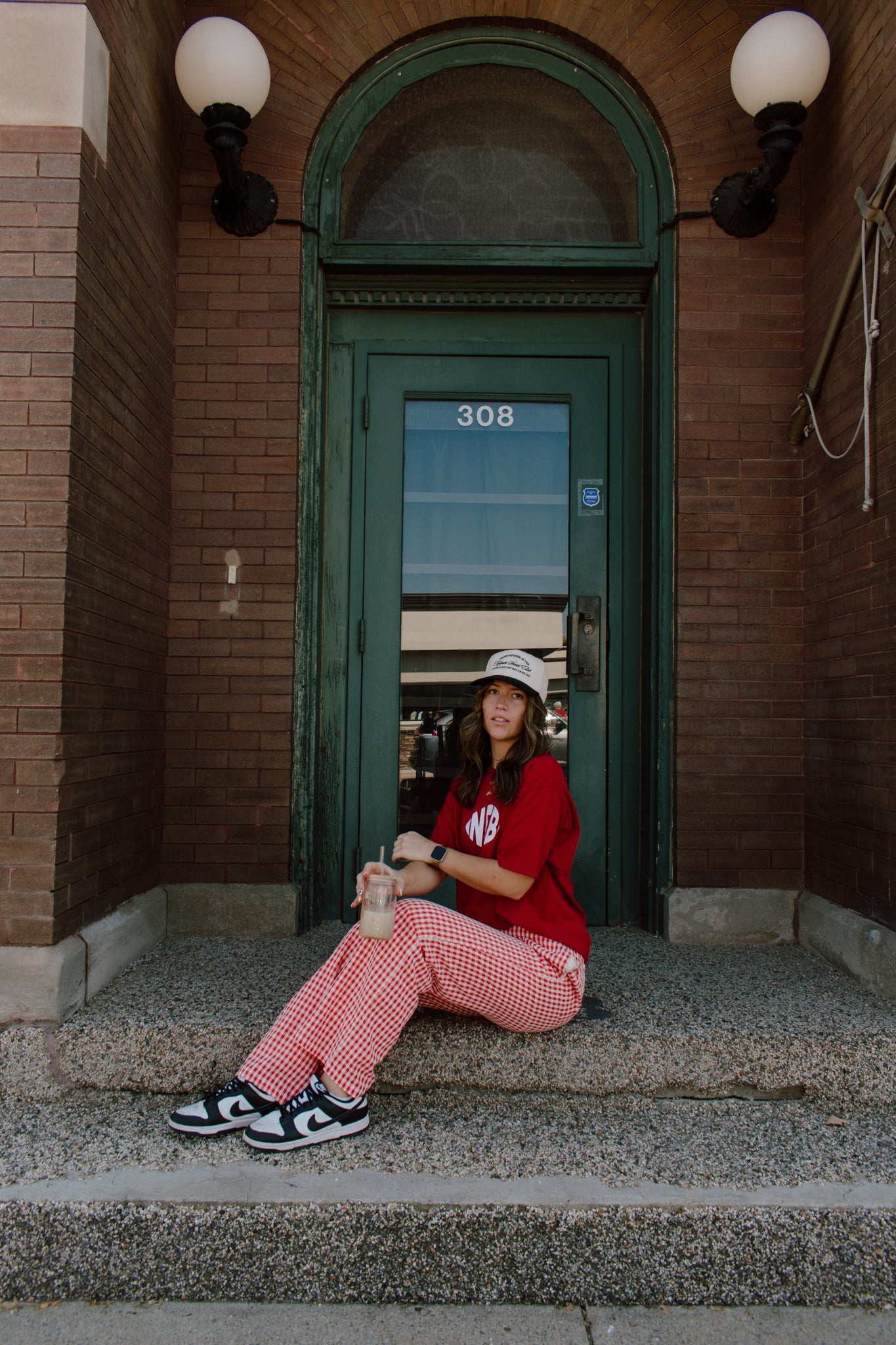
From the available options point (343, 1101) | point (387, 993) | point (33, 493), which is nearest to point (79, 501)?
point (33, 493)

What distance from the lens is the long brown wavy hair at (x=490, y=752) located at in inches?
107

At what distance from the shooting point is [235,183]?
3510mm

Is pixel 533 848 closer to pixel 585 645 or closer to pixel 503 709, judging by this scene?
pixel 503 709

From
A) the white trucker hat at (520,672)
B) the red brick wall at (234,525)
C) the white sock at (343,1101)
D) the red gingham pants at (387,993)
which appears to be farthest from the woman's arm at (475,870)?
the red brick wall at (234,525)

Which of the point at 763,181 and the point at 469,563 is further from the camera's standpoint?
the point at 469,563

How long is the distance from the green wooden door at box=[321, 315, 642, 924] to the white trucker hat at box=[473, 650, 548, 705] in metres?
1.12

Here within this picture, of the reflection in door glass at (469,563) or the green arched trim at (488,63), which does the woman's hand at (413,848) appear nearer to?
the reflection in door glass at (469,563)

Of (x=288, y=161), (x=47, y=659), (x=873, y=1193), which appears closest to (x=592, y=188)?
(x=288, y=161)

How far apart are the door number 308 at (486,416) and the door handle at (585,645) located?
87 centimetres

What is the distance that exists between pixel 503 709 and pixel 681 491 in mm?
1470

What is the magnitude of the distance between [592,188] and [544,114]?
1.33 ft

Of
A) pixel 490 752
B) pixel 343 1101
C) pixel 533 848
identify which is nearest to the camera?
pixel 343 1101

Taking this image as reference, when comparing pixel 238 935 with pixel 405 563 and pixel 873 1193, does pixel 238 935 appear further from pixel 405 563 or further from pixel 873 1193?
pixel 873 1193

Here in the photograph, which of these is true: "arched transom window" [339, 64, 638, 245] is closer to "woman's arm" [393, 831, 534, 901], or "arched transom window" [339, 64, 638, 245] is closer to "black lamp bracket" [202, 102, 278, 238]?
"black lamp bracket" [202, 102, 278, 238]
